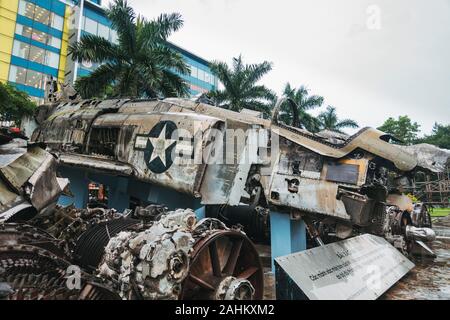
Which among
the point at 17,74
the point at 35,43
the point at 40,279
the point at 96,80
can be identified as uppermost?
the point at 35,43

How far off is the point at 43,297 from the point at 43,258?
0.89 m

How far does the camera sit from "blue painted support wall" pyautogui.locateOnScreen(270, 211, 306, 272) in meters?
8.76

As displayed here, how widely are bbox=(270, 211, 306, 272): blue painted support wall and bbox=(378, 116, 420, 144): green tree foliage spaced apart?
49.4m

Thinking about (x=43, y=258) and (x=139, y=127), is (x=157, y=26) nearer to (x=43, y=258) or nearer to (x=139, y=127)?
(x=139, y=127)

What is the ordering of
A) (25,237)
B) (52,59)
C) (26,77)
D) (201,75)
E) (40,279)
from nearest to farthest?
(40,279), (25,237), (26,77), (52,59), (201,75)

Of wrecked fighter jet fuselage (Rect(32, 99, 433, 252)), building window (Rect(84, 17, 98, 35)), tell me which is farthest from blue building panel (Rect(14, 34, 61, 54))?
wrecked fighter jet fuselage (Rect(32, 99, 433, 252))

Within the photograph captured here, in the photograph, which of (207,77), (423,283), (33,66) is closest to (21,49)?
(33,66)

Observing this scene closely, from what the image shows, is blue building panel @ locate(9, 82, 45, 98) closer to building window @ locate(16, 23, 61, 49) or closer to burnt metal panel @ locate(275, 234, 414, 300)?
building window @ locate(16, 23, 61, 49)

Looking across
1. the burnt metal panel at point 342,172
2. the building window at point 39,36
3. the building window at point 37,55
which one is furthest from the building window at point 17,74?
the burnt metal panel at point 342,172

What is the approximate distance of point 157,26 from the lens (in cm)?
1956

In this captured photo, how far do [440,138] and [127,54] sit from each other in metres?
54.7

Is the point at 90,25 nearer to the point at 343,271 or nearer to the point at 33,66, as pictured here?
the point at 33,66

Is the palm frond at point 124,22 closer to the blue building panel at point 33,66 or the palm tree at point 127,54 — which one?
the palm tree at point 127,54

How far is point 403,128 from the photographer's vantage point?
5188 centimetres
